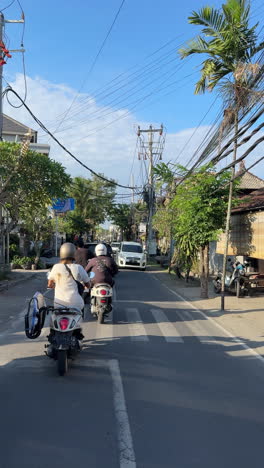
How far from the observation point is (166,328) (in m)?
9.34

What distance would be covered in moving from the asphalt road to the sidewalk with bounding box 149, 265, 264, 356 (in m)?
0.73

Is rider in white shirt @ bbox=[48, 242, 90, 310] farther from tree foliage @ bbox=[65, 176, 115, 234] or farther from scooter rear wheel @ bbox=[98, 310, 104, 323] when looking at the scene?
tree foliage @ bbox=[65, 176, 115, 234]

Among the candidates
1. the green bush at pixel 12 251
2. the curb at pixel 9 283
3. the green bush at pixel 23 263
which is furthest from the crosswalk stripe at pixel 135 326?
the green bush at pixel 12 251

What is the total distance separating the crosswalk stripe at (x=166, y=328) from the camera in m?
8.30

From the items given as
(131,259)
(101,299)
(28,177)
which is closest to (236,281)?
(101,299)

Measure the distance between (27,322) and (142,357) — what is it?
1.92 meters

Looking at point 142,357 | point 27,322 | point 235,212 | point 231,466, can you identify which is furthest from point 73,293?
point 235,212

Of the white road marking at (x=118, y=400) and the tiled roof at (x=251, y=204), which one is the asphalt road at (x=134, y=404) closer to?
the white road marking at (x=118, y=400)

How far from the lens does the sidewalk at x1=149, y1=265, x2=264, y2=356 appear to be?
8.93 metres

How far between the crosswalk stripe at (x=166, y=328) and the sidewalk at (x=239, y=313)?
128cm

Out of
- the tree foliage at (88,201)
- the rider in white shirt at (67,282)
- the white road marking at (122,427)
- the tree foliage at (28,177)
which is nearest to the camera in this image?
the white road marking at (122,427)

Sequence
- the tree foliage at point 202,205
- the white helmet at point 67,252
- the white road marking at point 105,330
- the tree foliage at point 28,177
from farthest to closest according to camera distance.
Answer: the tree foliage at point 28,177
the tree foliage at point 202,205
the white road marking at point 105,330
the white helmet at point 67,252

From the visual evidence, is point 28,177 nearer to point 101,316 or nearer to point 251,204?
point 101,316

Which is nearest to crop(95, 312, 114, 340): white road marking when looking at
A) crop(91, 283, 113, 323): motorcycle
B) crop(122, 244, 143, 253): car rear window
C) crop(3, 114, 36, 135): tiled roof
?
crop(91, 283, 113, 323): motorcycle
